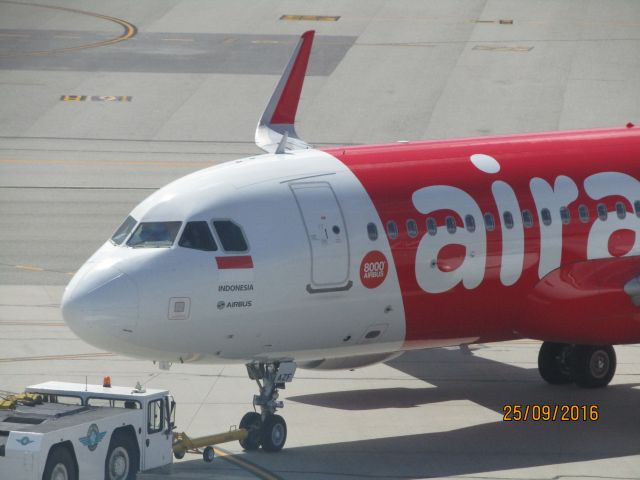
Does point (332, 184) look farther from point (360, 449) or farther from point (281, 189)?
point (360, 449)

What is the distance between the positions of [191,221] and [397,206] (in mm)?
4576

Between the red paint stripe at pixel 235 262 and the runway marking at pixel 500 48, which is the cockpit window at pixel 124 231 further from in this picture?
the runway marking at pixel 500 48

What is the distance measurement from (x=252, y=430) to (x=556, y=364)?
9369 mm

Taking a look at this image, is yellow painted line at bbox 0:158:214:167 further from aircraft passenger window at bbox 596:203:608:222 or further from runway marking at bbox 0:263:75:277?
aircraft passenger window at bbox 596:203:608:222

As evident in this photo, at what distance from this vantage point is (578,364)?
34906mm

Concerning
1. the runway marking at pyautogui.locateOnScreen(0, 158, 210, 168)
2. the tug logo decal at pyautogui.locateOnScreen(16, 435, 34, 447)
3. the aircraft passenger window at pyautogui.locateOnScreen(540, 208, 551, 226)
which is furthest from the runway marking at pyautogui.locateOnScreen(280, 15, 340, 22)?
the tug logo decal at pyautogui.locateOnScreen(16, 435, 34, 447)

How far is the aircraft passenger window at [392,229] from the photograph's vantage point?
2992 centimetres

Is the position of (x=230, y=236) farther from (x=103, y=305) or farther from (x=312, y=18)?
(x=312, y=18)

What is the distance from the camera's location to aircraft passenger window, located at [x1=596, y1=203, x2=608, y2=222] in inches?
1276

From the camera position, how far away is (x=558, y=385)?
35406 millimetres

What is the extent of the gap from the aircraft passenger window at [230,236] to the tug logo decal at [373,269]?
2643mm

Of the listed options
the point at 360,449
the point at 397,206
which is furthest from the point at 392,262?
the point at 360,449

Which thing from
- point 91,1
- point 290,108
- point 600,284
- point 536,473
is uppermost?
point 91,1
